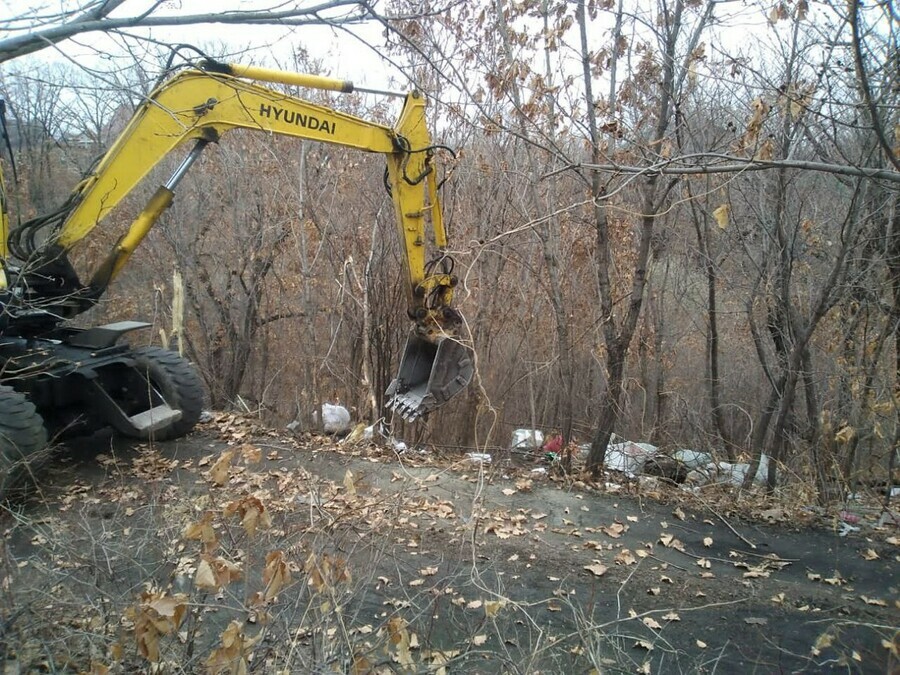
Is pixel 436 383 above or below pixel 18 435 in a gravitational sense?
above

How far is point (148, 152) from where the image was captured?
6.45 m

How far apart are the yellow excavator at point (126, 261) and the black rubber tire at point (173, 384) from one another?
14 mm

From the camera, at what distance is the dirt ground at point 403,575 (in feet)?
9.38

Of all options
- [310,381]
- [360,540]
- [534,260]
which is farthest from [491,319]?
[360,540]

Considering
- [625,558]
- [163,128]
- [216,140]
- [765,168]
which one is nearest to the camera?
[765,168]

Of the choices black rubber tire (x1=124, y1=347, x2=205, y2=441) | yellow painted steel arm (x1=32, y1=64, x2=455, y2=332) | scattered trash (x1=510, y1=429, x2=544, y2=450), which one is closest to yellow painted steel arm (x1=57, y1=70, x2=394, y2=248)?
yellow painted steel arm (x1=32, y1=64, x2=455, y2=332)

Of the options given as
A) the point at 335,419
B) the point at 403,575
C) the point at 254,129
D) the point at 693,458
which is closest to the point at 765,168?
the point at 403,575

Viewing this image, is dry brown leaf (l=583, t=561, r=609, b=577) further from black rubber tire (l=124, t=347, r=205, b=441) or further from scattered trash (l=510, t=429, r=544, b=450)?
black rubber tire (l=124, t=347, r=205, b=441)

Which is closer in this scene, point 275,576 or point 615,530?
point 275,576

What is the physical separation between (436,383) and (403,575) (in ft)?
8.49

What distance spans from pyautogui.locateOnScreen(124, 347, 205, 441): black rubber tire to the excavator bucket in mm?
2306

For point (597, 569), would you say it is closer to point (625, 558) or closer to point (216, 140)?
point (625, 558)

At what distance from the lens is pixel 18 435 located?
5.65 m

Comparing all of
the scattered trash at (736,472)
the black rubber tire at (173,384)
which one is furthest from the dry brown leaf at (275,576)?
the scattered trash at (736,472)
